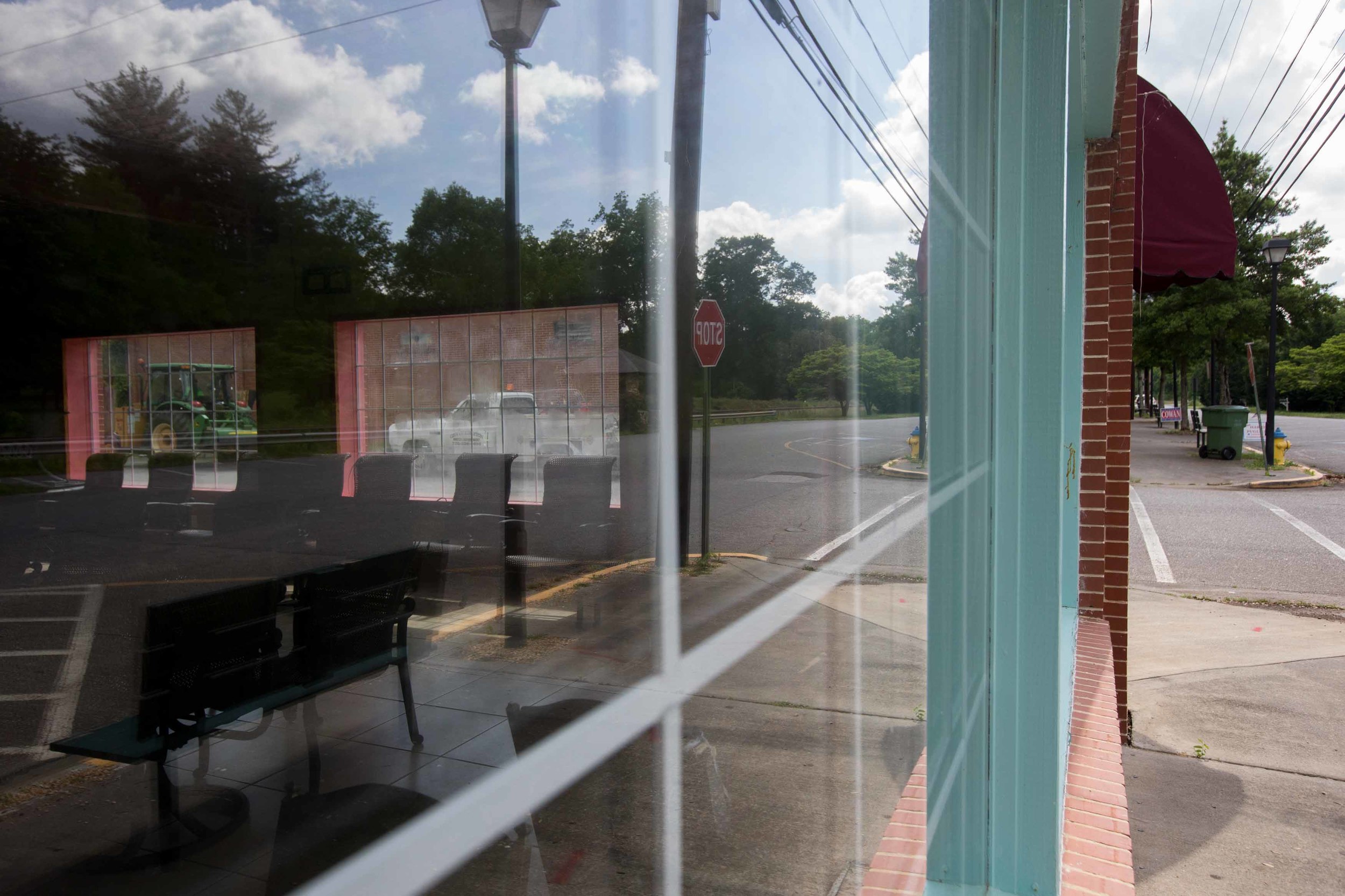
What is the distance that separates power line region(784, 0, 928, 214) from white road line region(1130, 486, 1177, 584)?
749 centimetres

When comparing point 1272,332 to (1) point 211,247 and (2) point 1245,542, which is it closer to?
(2) point 1245,542

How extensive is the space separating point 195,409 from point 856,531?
1274 mm

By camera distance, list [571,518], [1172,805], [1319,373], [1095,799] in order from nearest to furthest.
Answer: [571,518]
[1095,799]
[1172,805]
[1319,373]

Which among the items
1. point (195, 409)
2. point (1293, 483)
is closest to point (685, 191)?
point (195, 409)

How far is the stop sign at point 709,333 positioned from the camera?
3.87ft

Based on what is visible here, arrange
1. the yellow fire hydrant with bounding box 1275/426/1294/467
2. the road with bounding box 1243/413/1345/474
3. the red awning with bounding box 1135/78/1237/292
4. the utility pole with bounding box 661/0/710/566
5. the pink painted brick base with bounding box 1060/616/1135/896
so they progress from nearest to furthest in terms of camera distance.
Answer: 1. the utility pole with bounding box 661/0/710/566
2. the pink painted brick base with bounding box 1060/616/1135/896
3. the red awning with bounding box 1135/78/1237/292
4. the yellow fire hydrant with bounding box 1275/426/1294/467
5. the road with bounding box 1243/413/1345/474

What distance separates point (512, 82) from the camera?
0.75m

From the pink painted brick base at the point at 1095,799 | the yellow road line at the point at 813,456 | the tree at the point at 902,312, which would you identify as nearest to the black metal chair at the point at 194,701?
the yellow road line at the point at 813,456

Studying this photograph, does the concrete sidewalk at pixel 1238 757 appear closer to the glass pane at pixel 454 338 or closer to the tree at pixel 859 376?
the tree at pixel 859 376

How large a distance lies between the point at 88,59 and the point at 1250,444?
26.2 m

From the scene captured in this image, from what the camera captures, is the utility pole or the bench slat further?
the utility pole

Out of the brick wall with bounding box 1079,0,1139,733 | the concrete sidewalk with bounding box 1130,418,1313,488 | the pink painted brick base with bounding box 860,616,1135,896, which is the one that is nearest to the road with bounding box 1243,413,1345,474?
the concrete sidewalk with bounding box 1130,418,1313,488

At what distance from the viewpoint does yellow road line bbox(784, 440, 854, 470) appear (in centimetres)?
145

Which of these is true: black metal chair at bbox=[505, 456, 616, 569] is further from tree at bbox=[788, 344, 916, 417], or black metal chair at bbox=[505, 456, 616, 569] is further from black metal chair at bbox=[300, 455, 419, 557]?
tree at bbox=[788, 344, 916, 417]
